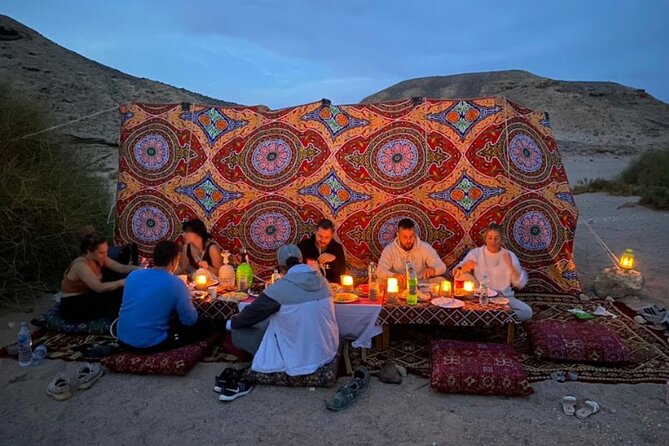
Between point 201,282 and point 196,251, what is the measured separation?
39.9 inches

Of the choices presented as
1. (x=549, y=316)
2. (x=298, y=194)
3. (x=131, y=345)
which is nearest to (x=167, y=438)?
(x=131, y=345)

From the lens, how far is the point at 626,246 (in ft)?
29.9

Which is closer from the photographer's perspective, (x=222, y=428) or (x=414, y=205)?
(x=222, y=428)

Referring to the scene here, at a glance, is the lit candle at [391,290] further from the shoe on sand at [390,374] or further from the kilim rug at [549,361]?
the shoe on sand at [390,374]

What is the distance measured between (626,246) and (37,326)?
30.8 feet

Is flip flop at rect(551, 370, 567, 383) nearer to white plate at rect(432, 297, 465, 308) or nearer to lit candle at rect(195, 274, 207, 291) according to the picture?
white plate at rect(432, 297, 465, 308)

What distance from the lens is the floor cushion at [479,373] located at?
4.16m

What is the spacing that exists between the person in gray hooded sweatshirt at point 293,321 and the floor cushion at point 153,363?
0.57m

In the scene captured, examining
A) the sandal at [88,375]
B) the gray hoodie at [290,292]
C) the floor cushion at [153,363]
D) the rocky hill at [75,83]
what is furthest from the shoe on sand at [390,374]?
the rocky hill at [75,83]

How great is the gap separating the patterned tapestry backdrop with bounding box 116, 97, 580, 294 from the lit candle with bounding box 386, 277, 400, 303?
1855 mm

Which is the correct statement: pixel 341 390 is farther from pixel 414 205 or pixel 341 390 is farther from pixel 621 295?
pixel 621 295

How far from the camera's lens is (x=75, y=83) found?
97.8ft

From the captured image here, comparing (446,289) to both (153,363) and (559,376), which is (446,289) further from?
(153,363)

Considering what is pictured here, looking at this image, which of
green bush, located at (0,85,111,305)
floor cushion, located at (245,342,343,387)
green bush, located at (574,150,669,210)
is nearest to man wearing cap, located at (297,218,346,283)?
floor cushion, located at (245,342,343,387)
